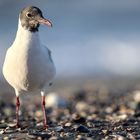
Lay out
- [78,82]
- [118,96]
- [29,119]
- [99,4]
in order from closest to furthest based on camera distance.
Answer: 1. [29,119]
2. [118,96]
3. [78,82]
4. [99,4]

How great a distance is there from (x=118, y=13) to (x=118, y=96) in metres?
18.8

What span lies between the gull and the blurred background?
1015 centimetres

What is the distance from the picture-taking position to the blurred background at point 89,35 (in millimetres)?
21141

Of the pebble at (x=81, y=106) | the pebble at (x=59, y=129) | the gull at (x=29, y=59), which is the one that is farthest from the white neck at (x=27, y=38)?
the pebble at (x=81, y=106)

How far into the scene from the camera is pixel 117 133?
28.8ft

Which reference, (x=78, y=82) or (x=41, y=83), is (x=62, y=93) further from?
(x=41, y=83)

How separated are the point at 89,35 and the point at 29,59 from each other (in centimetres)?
1745

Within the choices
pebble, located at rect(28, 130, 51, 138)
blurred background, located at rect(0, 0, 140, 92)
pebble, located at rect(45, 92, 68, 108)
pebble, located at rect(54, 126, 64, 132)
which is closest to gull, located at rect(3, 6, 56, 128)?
pebble, located at rect(54, 126, 64, 132)

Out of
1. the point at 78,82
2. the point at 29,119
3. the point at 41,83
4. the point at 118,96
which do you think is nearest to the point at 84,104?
the point at 118,96

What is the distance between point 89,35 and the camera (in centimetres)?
2634

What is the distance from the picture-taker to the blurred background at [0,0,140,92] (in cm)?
2114

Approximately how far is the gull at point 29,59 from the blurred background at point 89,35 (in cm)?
1015

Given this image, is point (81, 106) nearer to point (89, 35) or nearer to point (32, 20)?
point (32, 20)

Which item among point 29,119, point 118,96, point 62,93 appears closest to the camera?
point 29,119
